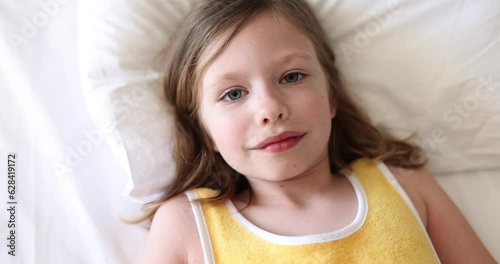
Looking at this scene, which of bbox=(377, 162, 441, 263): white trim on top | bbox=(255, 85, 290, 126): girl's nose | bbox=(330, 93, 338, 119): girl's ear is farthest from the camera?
bbox=(330, 93, 338, 119): girl's ear

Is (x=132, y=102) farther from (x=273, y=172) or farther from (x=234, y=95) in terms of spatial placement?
(x=273, y=172)

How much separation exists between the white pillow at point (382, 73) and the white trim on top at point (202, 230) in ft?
0.37

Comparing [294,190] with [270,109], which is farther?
[294,190]

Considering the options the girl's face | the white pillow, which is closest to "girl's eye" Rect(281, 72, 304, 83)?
the girl's face

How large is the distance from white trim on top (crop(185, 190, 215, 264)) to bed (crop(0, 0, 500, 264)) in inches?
4.4

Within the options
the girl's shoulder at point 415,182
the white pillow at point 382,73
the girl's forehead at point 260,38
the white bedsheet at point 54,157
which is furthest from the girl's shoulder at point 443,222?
the white bedsheet at point 54,157

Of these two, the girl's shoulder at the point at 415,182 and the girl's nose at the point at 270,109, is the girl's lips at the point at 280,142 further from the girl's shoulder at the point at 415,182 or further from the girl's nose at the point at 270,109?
the girl's shoulder at the point at 415,182

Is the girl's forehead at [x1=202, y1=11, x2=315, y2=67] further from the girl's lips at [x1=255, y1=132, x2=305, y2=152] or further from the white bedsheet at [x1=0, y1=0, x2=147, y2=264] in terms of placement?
the white bedsheet at [x1=0, y1=0, x2=147, y2=264]

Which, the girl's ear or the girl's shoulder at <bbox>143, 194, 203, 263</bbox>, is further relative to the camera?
the girl's ear

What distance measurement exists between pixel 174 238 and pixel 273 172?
0.76ft

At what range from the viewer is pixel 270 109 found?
1132 mm

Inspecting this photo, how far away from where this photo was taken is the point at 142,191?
1314mm

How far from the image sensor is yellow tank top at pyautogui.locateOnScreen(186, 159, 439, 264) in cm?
117

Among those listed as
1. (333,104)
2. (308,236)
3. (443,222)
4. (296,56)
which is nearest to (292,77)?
(296,56)
